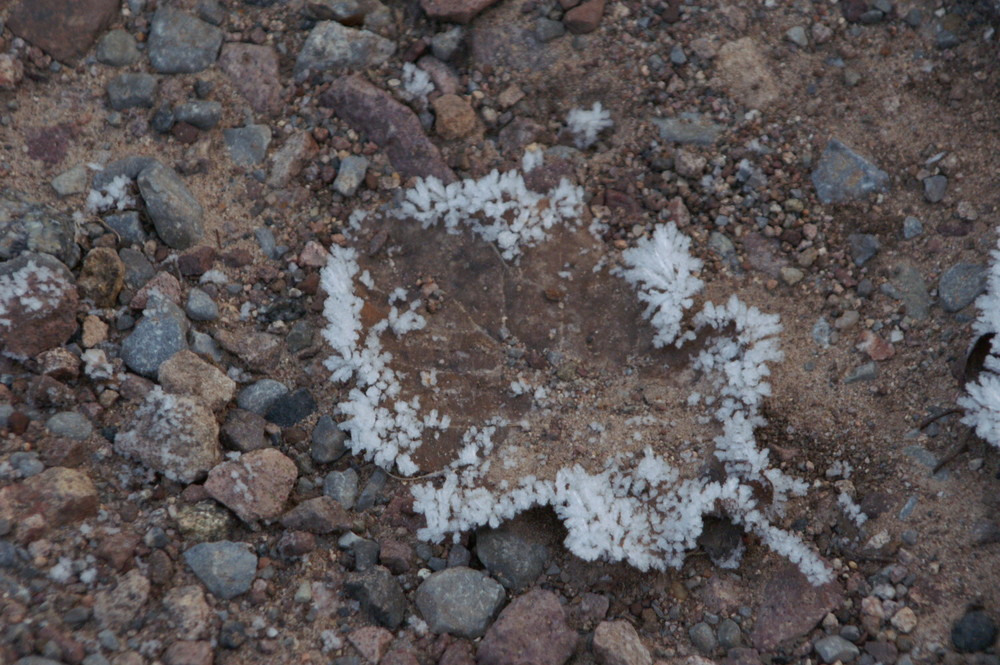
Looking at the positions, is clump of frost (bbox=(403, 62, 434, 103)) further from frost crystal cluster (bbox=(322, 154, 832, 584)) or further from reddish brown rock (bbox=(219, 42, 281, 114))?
reddish brown rock (bbox=(219, 42, 281, 114))

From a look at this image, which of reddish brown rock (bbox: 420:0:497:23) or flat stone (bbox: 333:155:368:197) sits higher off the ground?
reddish brown rock (bbox: 420:0:497:23)

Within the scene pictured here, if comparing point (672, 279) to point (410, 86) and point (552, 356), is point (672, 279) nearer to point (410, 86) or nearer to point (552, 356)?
point (552, 356)

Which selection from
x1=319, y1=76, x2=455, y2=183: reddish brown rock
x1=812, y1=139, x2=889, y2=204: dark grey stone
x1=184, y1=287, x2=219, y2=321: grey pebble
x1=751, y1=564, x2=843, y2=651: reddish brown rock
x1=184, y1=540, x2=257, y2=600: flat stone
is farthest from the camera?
x1=319, y1=76, x2=455, y2=183: reddish brown rock

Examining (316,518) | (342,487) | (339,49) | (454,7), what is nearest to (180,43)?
(339,49)

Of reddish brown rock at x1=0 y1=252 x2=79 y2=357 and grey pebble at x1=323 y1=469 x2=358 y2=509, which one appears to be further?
grey pebble at x1=323 y1=469 x2=358 y2=509

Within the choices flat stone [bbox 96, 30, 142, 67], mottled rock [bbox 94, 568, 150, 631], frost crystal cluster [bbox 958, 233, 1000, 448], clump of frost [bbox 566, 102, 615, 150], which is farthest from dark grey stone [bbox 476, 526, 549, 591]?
flat stone [bbox 96, 30, 142, 67]

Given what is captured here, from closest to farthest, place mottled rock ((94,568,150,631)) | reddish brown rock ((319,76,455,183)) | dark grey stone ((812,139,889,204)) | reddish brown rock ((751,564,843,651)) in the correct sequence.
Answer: mottled rock ((94,568,150,631)) → reddish brown rock ((751,564,843,651)) → dark grey stone ((812,139,889,204)) → reddish brown rock ((319,76,455,183))

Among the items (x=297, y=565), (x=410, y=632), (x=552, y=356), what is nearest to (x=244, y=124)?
(x=552, y=356)
